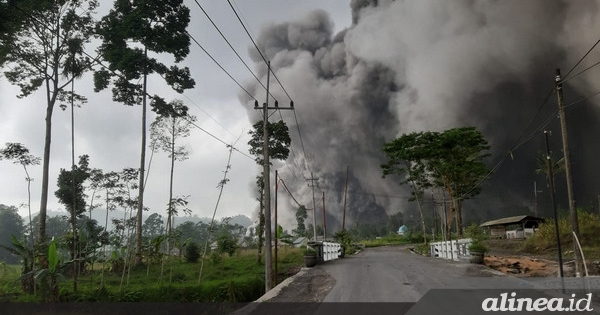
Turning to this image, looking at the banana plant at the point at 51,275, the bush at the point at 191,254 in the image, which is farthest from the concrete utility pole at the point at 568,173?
the bush at the point at 191,254

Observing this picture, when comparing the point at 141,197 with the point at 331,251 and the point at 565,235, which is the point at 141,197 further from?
the point at 565,235

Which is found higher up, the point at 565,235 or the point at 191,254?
the point at 565,235

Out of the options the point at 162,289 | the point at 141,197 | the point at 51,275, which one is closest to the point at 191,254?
the point at 141,197

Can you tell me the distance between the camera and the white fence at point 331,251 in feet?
88.2

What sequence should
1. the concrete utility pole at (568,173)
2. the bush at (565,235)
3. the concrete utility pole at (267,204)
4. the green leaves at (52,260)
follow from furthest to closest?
1. the bush at (565,235)
2. the concrete utility pole at (267,204)
3. the green leaves at (52,260)
4. the concrete utility pole at (568,173)

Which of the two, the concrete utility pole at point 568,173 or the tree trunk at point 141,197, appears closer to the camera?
the concrete utility pole at point 568,173

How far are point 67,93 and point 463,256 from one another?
2526 cm

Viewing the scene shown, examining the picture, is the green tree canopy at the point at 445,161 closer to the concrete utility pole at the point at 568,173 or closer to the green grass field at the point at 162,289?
the green grass field at the point at 162,289

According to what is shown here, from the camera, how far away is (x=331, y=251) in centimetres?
2909

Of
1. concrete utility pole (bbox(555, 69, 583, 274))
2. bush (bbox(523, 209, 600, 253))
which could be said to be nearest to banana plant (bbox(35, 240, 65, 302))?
concrete utility pole (bbox(555, 69, 583, 274))

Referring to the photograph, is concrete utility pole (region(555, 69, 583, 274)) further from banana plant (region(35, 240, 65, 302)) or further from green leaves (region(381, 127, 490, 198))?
green leaves (region(381, 127, 490, 198))

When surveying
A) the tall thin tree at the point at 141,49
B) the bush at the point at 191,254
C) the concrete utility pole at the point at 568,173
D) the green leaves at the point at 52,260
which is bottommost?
the bush at the point at 191,254

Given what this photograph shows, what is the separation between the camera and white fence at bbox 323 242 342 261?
2687cm

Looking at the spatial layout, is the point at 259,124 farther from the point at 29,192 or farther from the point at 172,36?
the point at 29,192
